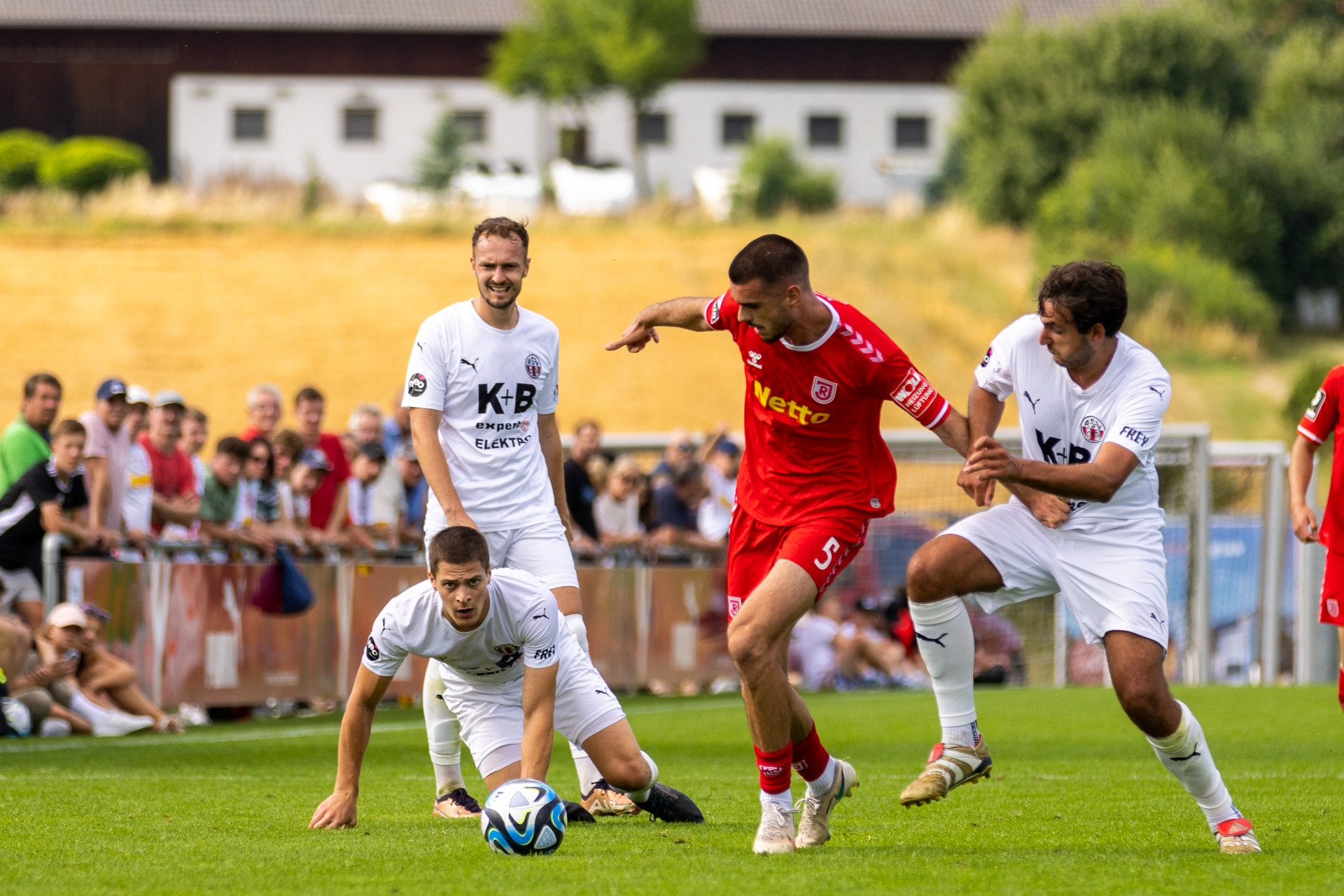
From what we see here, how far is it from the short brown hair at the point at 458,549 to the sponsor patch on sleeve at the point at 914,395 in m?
1.58

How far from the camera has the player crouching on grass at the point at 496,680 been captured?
20.2 ft

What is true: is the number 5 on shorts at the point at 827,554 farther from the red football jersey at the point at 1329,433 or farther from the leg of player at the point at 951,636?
the red football jersey at the point at 1329,433

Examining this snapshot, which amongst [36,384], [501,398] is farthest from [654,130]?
[501,398]

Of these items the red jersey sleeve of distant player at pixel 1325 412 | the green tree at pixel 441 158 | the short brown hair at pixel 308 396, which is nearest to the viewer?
the red jersey sleeve of distant player at pixel 1325 412

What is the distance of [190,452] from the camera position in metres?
13.1

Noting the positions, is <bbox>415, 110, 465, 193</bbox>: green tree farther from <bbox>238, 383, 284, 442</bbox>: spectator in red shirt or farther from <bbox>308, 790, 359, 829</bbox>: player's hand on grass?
<bbox>308, 790, 359, 829</bbox>: player's hand on grass

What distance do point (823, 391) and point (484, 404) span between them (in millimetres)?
1787

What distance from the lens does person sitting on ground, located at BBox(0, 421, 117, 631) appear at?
10984mm

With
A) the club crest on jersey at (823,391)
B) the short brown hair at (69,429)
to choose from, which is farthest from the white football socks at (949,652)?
the short brown hair at (69,429)

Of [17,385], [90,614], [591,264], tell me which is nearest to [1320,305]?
[591,264]

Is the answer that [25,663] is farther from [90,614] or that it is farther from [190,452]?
[190,452]

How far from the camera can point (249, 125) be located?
6109cm

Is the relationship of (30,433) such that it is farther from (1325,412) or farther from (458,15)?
(458,15)

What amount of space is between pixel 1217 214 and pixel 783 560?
131 feet
